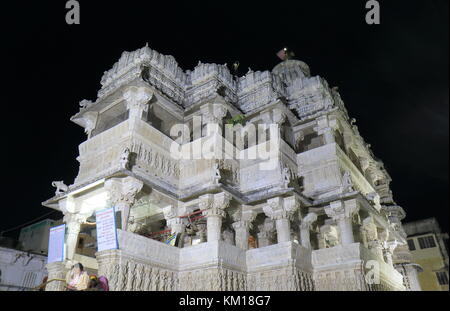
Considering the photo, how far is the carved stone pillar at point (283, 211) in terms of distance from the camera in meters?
15.4

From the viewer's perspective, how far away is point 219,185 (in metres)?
14.6

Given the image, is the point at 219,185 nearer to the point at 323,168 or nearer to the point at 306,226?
the point at 306,226

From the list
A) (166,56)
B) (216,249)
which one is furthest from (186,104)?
(216,249)

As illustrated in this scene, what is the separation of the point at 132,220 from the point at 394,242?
1571 cm

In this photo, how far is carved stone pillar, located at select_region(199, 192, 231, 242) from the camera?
1489 cm

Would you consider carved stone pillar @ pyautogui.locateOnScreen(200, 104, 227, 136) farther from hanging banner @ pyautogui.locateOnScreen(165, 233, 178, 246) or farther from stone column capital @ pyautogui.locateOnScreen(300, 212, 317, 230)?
stone column capital @ pyautogui.locateOnScreen(300, 212, 317, 230)

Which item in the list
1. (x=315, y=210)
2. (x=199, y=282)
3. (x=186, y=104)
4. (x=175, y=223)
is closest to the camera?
(x=199, y=282)

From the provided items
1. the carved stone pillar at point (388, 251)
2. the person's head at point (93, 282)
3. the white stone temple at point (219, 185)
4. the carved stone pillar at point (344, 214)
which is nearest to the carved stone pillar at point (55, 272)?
the white stone temple at point (219, 185)

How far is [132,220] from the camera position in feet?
56.2

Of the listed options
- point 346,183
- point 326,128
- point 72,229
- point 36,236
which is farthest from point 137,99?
point 36,236

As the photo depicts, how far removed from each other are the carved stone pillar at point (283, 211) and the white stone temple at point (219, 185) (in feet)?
0.15

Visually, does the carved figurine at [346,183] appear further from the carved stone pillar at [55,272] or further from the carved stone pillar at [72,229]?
the carved stone pillar at [55,272]

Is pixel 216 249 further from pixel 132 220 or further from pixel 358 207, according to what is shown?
pixel 358 207

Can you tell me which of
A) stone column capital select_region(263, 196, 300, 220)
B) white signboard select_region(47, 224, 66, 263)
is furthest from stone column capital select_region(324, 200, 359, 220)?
white signboard select_region(47, 224, 66, 263)
